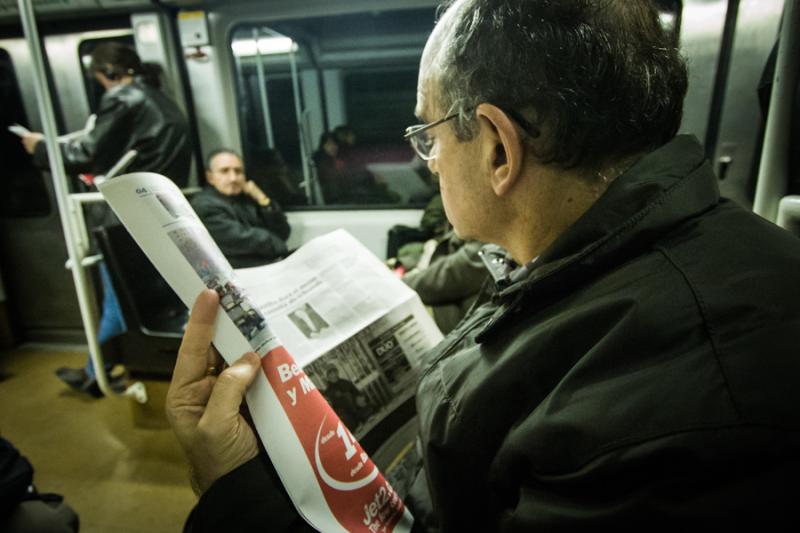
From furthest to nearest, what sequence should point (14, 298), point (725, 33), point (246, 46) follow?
point (14, 298) < point (246, 46) < point (725, 33)

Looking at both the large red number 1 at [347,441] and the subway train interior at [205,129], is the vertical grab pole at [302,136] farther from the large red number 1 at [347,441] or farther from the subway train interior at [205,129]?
the large red number 1 at [347,441]

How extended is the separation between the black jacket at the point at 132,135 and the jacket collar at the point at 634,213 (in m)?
2.88

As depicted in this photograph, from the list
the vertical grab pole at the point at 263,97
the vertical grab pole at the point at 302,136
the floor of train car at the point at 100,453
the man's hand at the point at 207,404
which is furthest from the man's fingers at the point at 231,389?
the vertical grab pole at the point at 263,97

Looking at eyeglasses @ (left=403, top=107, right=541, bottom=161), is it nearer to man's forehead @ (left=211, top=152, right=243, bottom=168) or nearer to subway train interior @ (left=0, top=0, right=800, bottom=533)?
subway train interior @ (left=0, top=0, right=800, bottom=533)

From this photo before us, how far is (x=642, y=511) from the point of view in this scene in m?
0.43

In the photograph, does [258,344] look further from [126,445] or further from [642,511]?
[126,445]

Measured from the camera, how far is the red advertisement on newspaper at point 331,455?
0.68 m

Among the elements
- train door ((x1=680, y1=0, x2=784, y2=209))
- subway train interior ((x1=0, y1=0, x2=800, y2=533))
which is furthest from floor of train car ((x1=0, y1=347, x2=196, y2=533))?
train door ((x1=680, y1=0, x2=784, y2=209))

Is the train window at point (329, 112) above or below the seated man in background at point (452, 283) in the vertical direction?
above

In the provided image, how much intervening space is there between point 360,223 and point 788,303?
2903mm

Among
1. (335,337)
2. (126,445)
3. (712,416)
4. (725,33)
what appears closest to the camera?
(712,416)

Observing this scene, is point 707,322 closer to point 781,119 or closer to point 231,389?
point 231,389

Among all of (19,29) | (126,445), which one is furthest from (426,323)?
(19,29)

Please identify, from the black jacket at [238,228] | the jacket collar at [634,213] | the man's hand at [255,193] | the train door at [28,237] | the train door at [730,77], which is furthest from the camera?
the train door at [28,237]
